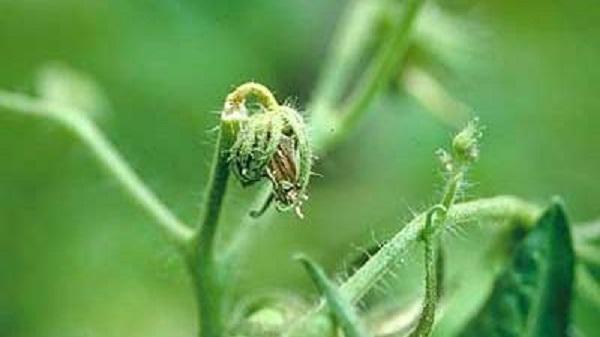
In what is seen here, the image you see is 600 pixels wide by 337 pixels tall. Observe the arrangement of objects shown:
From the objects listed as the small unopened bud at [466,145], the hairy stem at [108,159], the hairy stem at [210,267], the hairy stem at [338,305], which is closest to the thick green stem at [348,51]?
the hairy stem at [108,159]

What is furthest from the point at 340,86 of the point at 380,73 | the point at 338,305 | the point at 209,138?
the point at 338,305

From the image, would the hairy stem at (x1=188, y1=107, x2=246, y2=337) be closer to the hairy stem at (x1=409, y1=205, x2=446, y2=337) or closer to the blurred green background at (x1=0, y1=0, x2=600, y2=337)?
the hairy stem at (x1=409, y1=205, x2=446, y2=337)

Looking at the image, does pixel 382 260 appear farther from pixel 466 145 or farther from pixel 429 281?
pixel 466 145

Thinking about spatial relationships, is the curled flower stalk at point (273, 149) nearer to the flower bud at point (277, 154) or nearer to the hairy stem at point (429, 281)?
the flower bud at point (277, 154)

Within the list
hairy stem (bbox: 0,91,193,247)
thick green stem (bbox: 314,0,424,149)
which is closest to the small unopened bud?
hairy stem (bbox: 0,91,193,247)

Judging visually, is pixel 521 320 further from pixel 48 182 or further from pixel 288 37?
pixel 288 37

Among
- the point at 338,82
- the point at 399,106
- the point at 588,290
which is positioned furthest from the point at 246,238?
the point at 399,106
